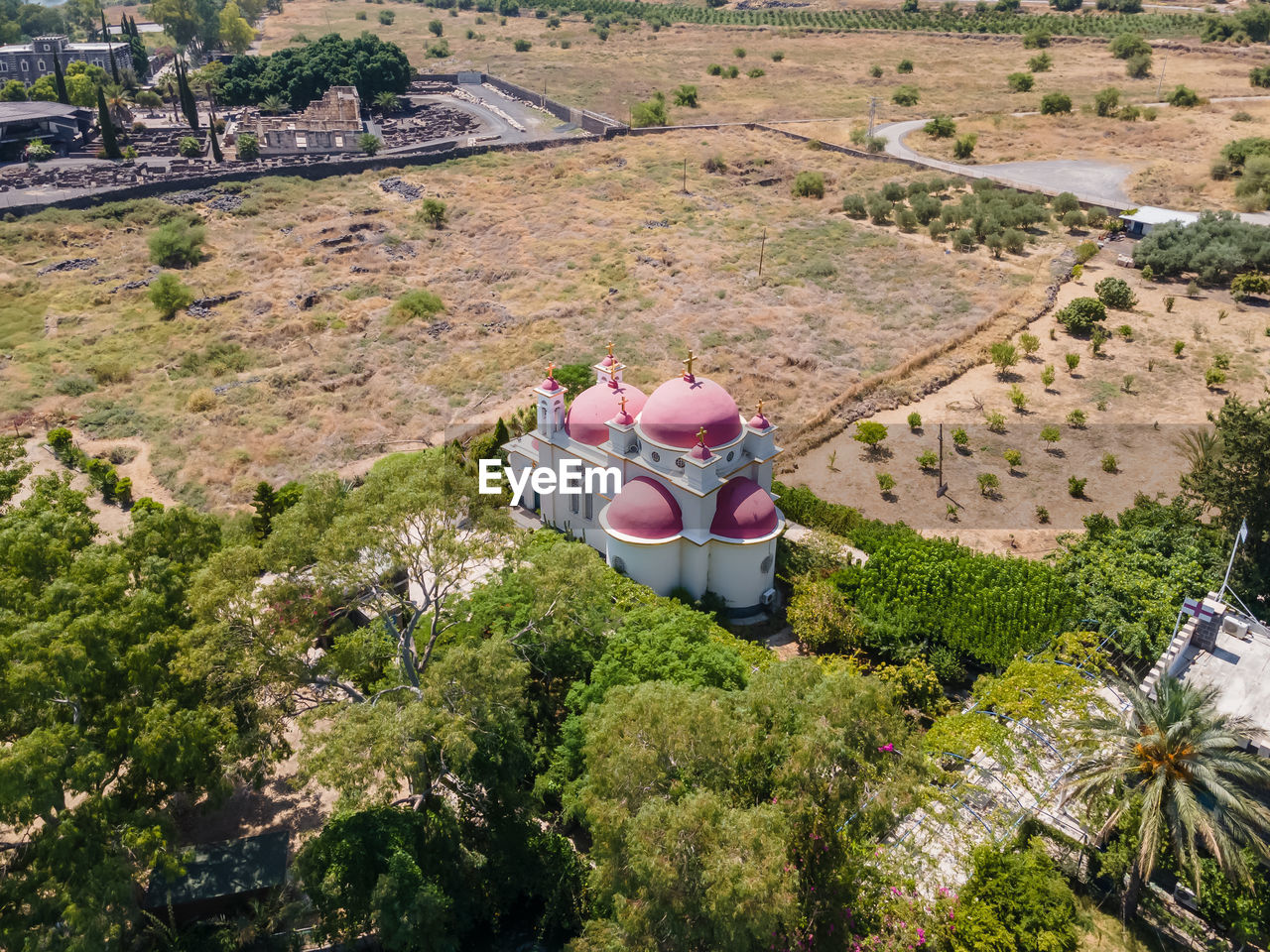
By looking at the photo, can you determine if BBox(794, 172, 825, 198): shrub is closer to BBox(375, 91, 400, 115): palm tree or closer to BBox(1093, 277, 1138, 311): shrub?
BBox(1093, 277, 1138, 311): shrub

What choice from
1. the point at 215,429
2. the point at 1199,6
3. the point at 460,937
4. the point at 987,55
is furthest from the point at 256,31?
the point at 460,937

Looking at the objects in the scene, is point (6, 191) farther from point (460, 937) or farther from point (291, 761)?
point (460, 937)

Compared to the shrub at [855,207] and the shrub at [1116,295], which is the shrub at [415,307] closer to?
the shrub at [855,207]

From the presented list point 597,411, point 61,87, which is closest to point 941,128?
point 597,411

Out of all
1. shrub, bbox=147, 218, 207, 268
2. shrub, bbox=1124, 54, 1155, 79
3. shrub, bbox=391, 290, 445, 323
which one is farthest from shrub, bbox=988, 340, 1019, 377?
shrub, bbox=1124, 54, 1155, 79

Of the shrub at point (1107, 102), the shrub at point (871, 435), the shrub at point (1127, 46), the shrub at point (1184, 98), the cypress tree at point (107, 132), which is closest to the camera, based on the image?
the shrub at point (871, 435)

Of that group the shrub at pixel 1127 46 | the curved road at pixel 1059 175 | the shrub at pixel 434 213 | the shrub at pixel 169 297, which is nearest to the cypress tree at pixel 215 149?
the shrub at pixel 434 213

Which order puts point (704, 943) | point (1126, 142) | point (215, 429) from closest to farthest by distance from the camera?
point (704, 943) → point (215, 429) → point (1126, 142)
